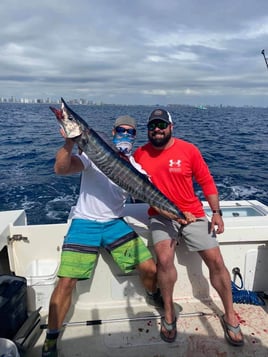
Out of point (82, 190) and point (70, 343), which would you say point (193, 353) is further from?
point (82, 190)

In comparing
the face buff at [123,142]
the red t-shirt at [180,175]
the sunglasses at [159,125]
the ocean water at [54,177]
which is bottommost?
the ocean water at [54,177]

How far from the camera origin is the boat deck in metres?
2.60

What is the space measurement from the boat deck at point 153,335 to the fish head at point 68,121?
1695 mm

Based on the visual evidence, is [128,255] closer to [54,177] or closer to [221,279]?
[221,279]

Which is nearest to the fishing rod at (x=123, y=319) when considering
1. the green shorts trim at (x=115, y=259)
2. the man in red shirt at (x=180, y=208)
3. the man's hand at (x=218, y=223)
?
the man in red shirt at (x=180, y=208)

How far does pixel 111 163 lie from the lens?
2645 mm

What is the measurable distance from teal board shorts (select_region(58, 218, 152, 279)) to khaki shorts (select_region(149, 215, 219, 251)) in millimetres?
187

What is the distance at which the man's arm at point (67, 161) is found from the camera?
252 centimetres

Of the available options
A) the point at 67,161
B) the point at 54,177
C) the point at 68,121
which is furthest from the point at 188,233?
the point at 54,177

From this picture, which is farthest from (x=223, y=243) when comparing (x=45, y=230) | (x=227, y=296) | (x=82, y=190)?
(x=45, y=230)

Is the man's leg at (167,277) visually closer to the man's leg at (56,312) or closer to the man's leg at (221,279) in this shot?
the man's leg at (221,279)

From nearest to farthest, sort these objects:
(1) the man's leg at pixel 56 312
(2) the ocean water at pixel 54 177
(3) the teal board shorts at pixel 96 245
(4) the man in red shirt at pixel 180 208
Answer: (1) the man's leg at pixel 56 312 → (3) the teal board shorts at pixel 96 245 → (4) the man in red shirt at pixel 180 208 → (2) the ocean water at pixel 54 177

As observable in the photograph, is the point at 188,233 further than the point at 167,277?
Yes

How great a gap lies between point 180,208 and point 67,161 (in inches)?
44.4
